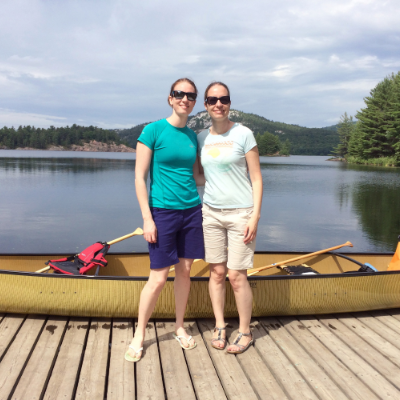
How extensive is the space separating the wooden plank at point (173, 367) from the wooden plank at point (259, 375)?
401 mm

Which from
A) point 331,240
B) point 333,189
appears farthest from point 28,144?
point 331,240

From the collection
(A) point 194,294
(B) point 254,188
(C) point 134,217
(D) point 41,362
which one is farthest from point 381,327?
(C) point 134,217

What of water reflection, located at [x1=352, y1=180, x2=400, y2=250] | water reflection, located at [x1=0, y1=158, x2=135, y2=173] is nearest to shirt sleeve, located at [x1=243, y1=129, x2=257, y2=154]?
water reflection, located at [x1=352, y1=180, x2=400, y2=250]

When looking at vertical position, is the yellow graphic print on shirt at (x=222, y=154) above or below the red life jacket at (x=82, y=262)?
above

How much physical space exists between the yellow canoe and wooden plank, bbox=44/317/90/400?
160 millimetres

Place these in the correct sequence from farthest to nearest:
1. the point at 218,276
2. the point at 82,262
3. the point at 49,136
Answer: the point at 49,136 < the point at 82,262 < the point at 218,276

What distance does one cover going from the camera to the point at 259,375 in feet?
8.27

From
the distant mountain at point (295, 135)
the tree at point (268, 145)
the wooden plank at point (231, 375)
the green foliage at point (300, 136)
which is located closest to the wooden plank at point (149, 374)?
the wooden plank at point (231, 375)

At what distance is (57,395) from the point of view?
2.27 meters

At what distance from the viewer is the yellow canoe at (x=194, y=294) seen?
3.21 metres

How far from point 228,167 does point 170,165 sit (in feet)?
1.29

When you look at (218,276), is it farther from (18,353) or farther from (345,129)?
(345,129)

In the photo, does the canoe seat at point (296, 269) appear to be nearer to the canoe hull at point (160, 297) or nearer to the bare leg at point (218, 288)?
the canoe hull at point (160, 297)

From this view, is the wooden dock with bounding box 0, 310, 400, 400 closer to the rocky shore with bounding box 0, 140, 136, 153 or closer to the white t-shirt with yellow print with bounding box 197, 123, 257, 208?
the white t-shirt with yellow print with bounding box 197, 123, 257, 208
